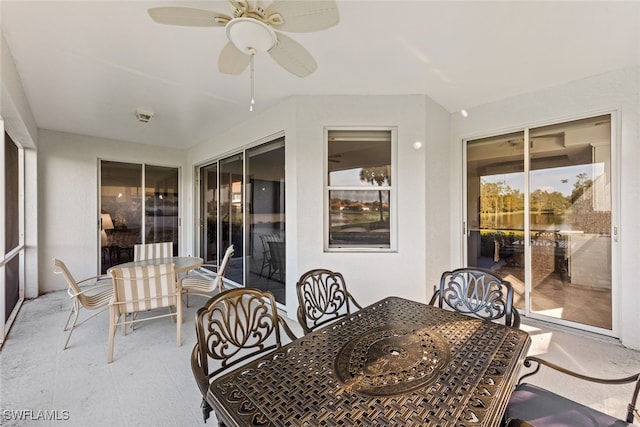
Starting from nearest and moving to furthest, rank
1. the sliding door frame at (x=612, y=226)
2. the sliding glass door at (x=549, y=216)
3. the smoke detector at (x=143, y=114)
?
the sliding door frame at (x=612, y=226)
the sliding glass door at (x=549, y=216)
the smoke detector at (x=143, y=114)

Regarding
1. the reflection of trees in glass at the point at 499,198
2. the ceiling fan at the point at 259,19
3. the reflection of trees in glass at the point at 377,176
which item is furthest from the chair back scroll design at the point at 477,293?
the ceiling fan at the point at 259,19

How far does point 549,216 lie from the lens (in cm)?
308

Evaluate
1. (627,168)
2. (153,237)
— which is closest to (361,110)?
(627,168)

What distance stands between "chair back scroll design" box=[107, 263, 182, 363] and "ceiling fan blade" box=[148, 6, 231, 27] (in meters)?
2.10

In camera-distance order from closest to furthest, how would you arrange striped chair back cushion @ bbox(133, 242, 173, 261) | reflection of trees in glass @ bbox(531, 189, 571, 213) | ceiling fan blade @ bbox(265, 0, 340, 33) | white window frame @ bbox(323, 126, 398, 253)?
ceiling fan blade @ bbox(265, 0, 340, 33) < reflection of trees in glass @ bbox(531, 189, 571, 213) < white window frame @ bbox(323, 126, 398, 253) < striped chair back cushion @ bbox(133, 242, 173, 261)

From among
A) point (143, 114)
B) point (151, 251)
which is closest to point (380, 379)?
point (151, 251)

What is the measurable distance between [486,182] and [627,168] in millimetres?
1211

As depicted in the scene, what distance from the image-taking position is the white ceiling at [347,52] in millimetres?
1852

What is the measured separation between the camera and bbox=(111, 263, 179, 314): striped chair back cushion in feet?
8.25

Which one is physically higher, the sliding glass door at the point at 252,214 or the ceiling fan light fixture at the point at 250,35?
the ceiling fan light fixture at the point at 250,35

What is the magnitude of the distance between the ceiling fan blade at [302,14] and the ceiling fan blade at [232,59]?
34 cm

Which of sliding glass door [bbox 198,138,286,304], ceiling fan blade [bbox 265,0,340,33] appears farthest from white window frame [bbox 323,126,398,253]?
ceiling fan blade [bbox 265,0,340,33]

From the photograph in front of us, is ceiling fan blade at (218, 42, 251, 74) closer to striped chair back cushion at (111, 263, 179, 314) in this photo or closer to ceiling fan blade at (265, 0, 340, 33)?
ceiling fan blade at (265, 0, 340, 33)

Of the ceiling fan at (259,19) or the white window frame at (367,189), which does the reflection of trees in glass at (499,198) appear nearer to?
the white window frame at (367,189)
